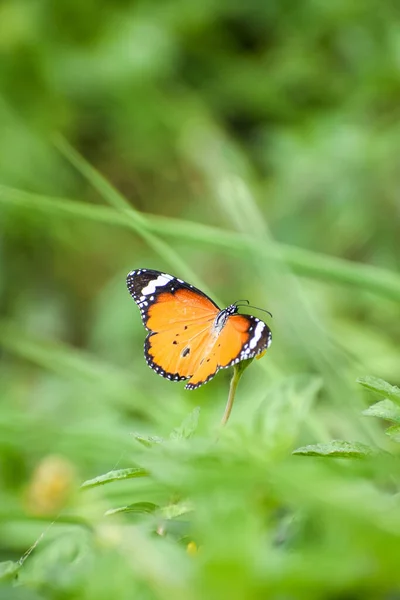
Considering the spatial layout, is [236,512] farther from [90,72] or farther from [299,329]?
[90,72]

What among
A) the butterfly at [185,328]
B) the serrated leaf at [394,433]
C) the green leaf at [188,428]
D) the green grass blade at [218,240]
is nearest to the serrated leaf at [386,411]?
the serrated leaf at [394,433]

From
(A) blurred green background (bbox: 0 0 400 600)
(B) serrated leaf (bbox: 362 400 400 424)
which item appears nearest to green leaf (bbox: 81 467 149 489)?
(A) blurred green background (bbox: 0 0 400 600)

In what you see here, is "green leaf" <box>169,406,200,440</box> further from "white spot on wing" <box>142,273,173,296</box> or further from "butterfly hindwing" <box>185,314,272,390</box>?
"white spot on wing" <box>142,273,173,296</box>

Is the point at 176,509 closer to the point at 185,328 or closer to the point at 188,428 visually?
the point at 188,428

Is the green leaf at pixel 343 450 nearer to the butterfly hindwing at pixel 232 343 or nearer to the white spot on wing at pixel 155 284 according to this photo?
the butterfly hindwing at pixel 232 343

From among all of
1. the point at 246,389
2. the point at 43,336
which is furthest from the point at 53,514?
the point at 43,336

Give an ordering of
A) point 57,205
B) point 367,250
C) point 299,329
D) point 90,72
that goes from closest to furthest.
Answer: point 57,205 < point 299,329 < point 367,250 < point 90,72
